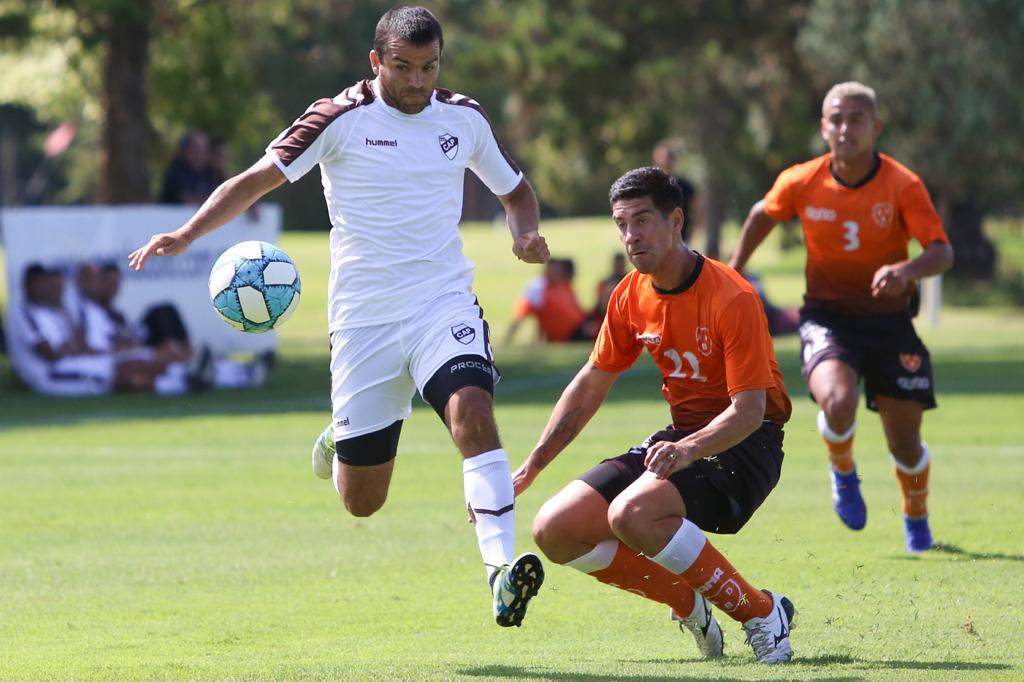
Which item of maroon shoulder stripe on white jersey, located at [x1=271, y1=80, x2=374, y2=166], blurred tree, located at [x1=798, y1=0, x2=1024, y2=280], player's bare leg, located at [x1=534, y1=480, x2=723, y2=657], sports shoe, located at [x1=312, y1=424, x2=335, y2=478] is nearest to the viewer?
player's bare leg, located at [x1=534, y1=480, x2=723, y2=657]

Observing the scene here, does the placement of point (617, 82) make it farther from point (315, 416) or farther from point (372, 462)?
point (372, 462)

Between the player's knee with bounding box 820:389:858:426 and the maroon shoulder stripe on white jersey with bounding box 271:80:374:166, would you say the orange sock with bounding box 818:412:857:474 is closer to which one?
the player's knee with bounding box 820:389:858:426

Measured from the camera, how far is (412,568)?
28.6 feet

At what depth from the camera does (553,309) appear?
993 inches

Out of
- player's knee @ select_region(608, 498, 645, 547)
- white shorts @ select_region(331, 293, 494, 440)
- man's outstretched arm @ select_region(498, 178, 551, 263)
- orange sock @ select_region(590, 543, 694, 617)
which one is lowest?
orange sock @ select_region(590, 543, 694, 617)

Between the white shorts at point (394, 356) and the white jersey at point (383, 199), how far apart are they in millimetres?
59

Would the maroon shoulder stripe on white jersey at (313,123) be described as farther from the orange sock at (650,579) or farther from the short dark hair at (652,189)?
the orange sock at (650,579)

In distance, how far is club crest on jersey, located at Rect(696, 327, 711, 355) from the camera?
6.26 m

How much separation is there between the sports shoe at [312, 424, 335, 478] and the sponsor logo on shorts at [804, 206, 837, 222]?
329 cm

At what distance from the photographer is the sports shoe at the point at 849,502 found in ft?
30.2

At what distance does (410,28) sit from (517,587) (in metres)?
2.43

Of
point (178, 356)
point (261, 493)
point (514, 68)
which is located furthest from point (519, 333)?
point (261, 493)

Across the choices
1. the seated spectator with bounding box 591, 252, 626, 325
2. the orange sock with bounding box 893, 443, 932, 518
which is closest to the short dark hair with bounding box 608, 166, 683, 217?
the orange sock with bounding box 893, 443, 932, 518

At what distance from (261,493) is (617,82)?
20.9 metres
